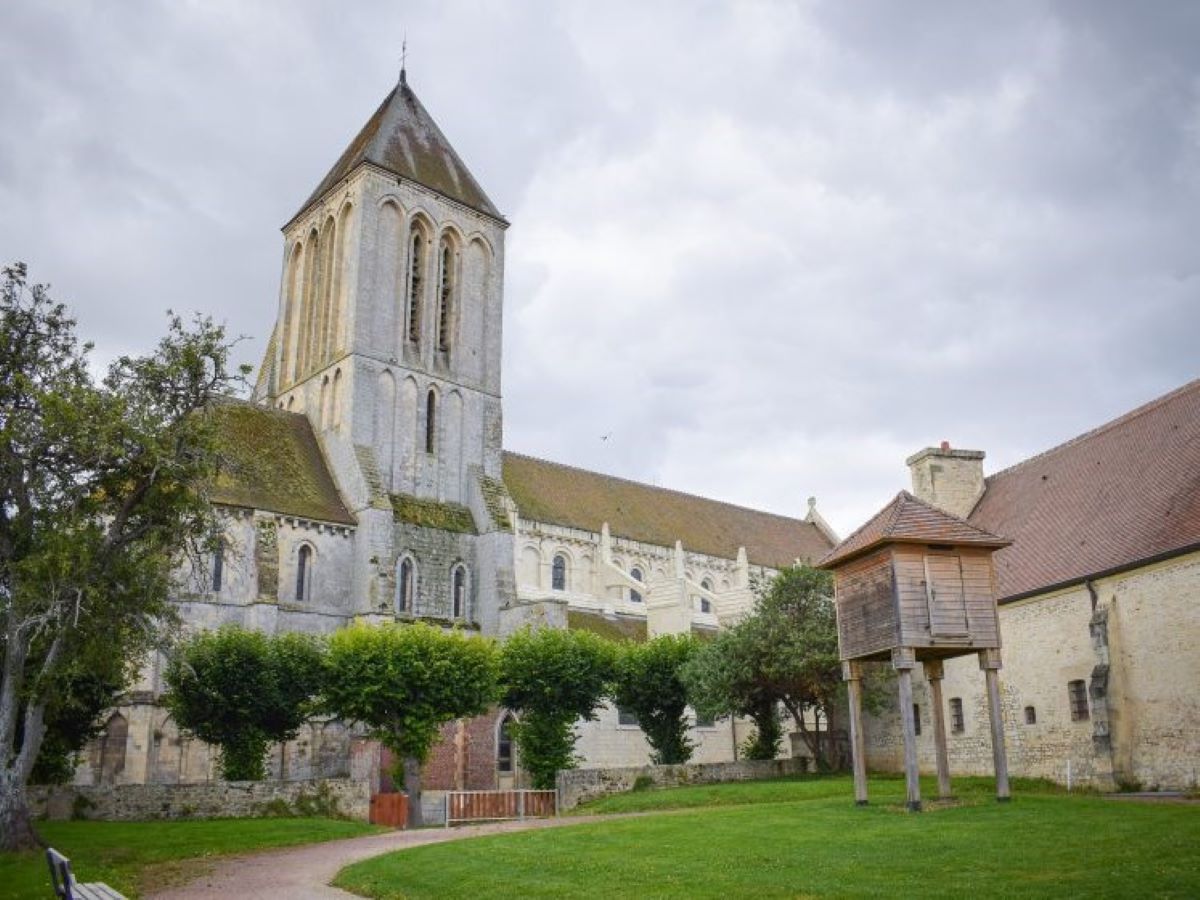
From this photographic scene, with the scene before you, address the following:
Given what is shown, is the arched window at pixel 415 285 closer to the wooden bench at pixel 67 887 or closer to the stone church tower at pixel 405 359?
the stone church tower at pixel 405 359

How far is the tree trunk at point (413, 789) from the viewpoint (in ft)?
100

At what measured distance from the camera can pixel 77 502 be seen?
896 inches

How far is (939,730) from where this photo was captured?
24.3 m

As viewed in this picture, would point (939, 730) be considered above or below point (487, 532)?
below

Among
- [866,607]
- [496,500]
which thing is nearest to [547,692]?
[496,500]

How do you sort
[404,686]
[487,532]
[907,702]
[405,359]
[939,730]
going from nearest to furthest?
[907,702] < [939,730] < [404,686] < [487,532] < [405,359]

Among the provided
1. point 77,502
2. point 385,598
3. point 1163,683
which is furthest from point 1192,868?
point 385,598

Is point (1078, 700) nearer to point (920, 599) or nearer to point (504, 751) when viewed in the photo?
point (920, 599)

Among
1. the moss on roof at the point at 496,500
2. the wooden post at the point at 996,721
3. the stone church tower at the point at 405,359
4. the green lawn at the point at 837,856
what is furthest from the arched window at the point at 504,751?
the wooden post at the point at 996,721

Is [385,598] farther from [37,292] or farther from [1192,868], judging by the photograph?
[1192,868]

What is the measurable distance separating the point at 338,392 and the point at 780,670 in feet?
74.4

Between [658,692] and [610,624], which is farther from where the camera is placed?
[610,624]

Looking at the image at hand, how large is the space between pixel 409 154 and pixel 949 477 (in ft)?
94.8

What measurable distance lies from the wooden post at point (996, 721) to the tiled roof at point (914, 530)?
2.36 m
